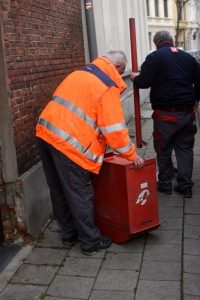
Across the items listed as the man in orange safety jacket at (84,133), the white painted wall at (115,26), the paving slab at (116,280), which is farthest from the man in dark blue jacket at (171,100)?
the white painted wall at (115,26)

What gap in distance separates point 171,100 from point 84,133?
1816 millimetres

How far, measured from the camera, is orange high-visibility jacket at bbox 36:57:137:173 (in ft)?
14.4

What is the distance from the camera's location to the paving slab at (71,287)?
3947 mm

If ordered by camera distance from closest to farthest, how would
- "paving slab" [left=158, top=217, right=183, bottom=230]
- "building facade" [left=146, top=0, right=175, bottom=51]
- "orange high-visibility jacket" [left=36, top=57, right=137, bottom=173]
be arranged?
"orange high-visibility jacket" [left=36, top=57, right=137, bottom=173]
"paving slab" [left=158, top=217, right=183, bottom=230]
"building facade" [left=146, top=0, right=175, bottom=51]

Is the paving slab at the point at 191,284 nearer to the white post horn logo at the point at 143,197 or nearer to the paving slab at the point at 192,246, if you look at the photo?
the paving slab at the point at 192,246

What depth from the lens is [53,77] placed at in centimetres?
623

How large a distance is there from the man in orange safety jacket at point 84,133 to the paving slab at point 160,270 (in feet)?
1.90

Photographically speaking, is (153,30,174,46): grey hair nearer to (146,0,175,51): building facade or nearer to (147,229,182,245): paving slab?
(147,229,182,245): paving slab

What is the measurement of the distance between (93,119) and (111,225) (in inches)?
42.7

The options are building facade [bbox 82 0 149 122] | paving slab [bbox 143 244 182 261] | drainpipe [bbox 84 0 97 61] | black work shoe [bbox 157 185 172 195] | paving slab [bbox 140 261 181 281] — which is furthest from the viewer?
building facade [bbox 82 0 149 122]

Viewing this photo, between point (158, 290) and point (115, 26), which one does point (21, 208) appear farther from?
point (115, 26)

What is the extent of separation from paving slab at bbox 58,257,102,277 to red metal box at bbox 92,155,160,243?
430 millimetres

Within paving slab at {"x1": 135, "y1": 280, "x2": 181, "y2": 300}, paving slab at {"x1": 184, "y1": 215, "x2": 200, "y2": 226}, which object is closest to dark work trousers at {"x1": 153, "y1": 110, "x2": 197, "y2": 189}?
paving slab at {"x1": 184, "y1": 215, "x2": 200, "y2": 226}

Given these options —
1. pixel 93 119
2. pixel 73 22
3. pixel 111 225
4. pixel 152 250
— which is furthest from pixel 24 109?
pixel 73 22
